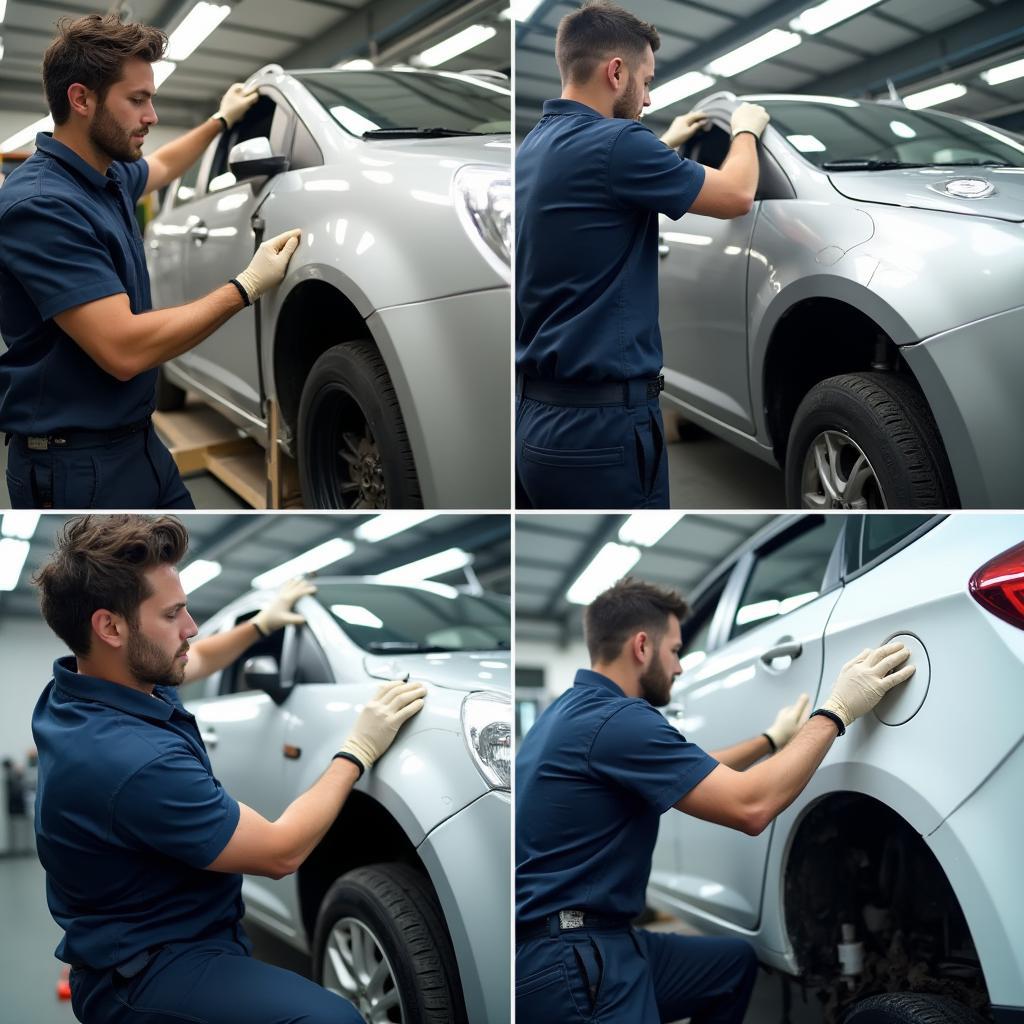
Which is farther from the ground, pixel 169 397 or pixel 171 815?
pixel 169 397

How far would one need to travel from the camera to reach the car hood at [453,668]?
1.53 meters

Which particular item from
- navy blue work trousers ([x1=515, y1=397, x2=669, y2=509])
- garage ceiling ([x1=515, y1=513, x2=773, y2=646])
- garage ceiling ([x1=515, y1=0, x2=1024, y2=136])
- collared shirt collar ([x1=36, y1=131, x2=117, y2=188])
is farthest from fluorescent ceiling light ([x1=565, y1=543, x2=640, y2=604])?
collared shirt collar ([x1=36, y1=131, x2=117, y2=188])

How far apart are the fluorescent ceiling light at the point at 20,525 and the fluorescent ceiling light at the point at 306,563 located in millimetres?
413

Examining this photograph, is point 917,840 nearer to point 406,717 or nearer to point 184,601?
point 406,717

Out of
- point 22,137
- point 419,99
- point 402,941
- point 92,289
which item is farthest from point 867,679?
point 22,137

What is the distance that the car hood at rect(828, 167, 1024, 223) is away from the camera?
138cm

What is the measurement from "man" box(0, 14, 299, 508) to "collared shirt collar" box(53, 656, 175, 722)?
0.30 meters

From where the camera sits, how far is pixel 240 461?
1.63m

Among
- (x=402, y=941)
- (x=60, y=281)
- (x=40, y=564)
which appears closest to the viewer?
(x=60, y=281)

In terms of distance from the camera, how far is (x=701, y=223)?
1.69 m

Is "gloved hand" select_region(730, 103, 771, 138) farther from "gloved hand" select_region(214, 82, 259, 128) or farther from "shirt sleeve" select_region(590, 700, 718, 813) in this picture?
"shirt sleeve" select_region(590, 700, 718, 813)

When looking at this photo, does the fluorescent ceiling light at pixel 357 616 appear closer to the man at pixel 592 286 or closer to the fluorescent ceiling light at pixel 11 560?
the man at pixel 592 286

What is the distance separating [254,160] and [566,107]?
0.55 meters

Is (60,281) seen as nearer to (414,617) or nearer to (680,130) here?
(414,617)
